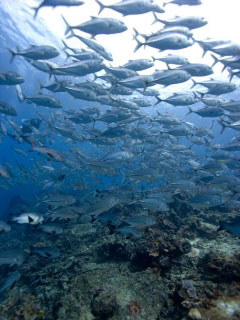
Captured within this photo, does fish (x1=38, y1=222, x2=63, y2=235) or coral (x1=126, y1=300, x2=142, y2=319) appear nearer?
coral (x1=126, y1=300, x2=142, y2=319)

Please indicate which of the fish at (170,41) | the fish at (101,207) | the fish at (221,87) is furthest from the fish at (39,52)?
the fish at (221,87)

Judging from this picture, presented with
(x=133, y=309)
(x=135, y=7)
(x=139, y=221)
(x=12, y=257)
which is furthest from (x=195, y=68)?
(x=12, y=257)

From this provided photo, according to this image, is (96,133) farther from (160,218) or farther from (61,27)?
(61,27)

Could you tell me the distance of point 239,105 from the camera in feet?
25.8

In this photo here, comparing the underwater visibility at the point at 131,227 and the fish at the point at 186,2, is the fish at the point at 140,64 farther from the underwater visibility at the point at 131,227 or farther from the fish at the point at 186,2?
the fish at the point at 186,2

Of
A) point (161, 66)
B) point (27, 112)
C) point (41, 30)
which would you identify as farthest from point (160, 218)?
point (27, 112)

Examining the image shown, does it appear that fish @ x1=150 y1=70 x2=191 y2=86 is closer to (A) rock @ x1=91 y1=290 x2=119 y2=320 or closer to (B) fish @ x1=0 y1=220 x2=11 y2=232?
(B) fish @ x1=0 y1=220 x2=11 y2=232

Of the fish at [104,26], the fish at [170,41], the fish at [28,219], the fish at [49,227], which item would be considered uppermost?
the fish at [104,26]

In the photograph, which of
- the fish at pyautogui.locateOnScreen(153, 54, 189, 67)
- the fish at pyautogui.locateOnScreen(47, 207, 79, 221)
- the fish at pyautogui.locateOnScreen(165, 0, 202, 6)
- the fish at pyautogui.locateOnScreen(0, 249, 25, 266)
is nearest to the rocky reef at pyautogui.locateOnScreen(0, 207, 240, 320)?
the fish at pyautogui.locateOnScreen(0, 249, 25, 266)

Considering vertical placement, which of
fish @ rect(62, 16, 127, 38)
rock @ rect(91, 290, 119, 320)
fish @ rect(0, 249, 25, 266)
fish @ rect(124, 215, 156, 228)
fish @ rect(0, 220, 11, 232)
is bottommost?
fish @ rect(0, 249, 25, 266)

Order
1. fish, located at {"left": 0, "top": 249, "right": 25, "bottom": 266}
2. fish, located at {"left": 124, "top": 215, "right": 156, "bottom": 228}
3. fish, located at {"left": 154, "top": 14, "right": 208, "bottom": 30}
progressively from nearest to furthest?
fish, located at {"left": 124, "top": 215, "right": 156, "bottom": 228} < fish, located at {"left": 0, "top": 249, "right": 25, "bottom": 266} < fish, located at {"left": 154, "top": 14, "right": 208, "bottom": 30}

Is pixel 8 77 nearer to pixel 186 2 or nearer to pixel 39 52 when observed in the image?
pixel 39 52

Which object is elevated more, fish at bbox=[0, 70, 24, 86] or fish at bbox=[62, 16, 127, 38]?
fish at bbox=[62, 16, 127, 38]

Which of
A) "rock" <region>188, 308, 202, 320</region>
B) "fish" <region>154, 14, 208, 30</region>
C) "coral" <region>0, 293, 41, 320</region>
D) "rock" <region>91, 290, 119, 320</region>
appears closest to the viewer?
"rock" <region>188, 308, 202, 320</region>
